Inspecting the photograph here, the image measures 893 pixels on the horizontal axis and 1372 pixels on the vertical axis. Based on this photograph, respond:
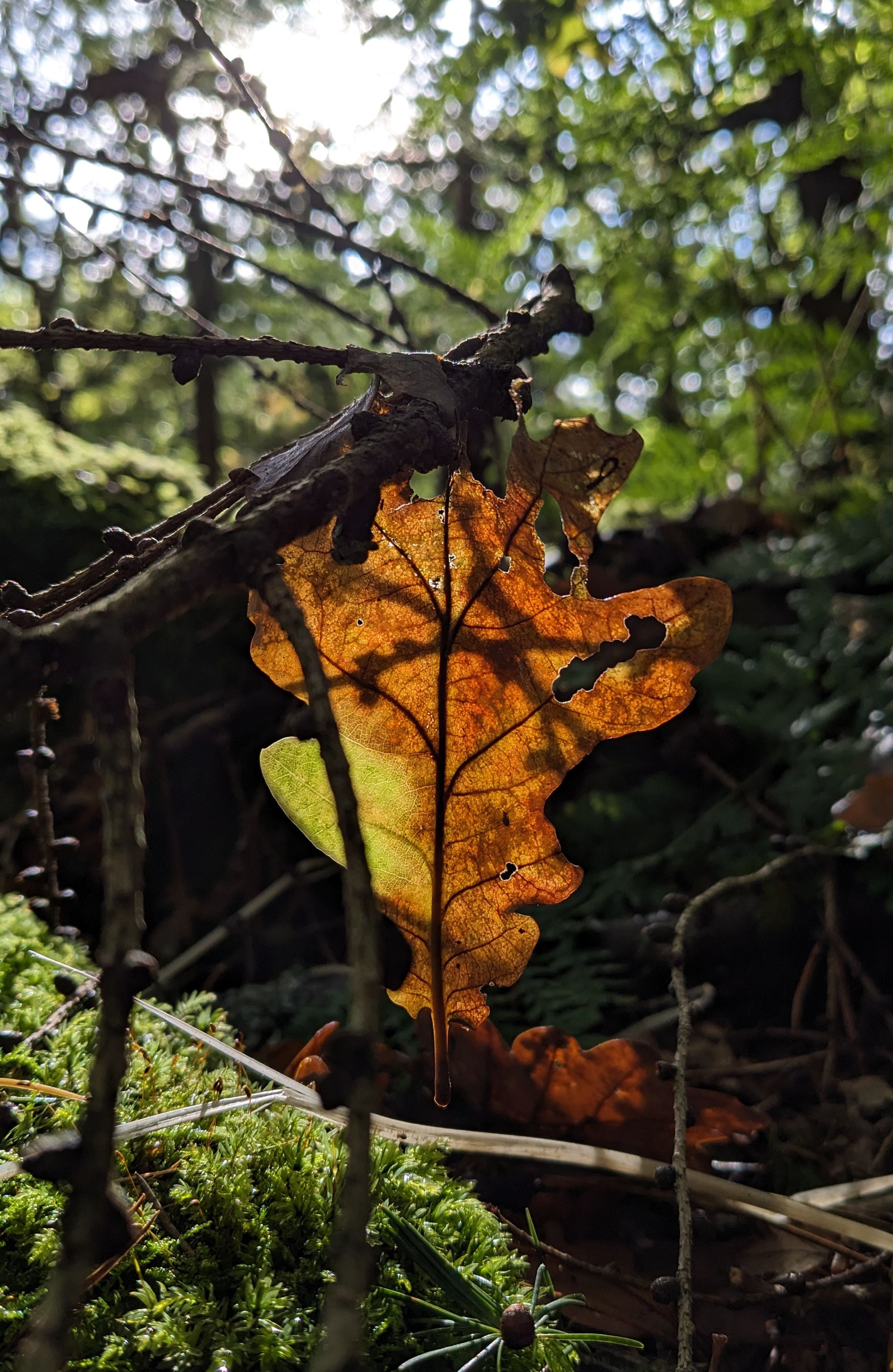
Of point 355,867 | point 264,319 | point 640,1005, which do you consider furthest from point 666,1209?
point 264,319

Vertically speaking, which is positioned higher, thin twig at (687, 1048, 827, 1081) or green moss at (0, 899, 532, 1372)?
thin twig at (687, 1048, 827, 1081)

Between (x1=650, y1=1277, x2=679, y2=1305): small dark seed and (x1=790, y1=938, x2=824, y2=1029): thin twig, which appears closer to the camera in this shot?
(x1=650, y1=1277, x2=679, y2=1305): small dark seed

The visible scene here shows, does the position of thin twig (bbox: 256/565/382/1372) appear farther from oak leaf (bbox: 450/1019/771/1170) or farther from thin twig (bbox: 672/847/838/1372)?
oak leaf (bbox: 450/1019/771/1170)

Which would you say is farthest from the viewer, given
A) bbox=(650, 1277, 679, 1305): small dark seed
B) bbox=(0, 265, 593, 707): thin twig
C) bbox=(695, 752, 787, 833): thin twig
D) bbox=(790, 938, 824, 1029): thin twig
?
bbox=(695, 752, 787, 833): thin twig

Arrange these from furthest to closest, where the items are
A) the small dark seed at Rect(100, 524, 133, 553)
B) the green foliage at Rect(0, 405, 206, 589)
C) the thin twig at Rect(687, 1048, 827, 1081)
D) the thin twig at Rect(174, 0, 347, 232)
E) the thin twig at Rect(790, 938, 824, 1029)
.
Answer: the green foliage at Rect(0, 405, 206, 589) → the thin twig at Rect(790, 938, 824, 1029) → the thin twig at Rect(687, 1048, 827, 1081) → the thin twig at Rect(174, 0, 347, 232) → the small dark seed at Rect(100, 524, 133, 553)

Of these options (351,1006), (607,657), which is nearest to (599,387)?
(607,657)

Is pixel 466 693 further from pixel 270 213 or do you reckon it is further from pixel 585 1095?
pixel 270 213

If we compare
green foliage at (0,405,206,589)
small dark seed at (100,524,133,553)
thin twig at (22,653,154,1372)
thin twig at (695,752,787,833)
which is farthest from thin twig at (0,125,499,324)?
thin twig at (695,752,787,833)
